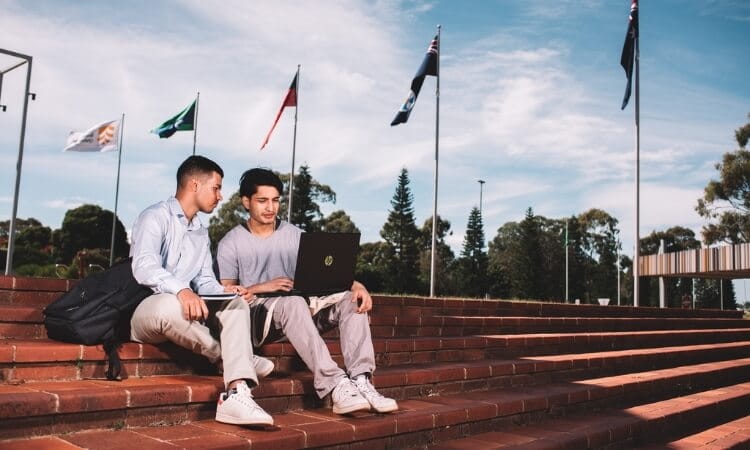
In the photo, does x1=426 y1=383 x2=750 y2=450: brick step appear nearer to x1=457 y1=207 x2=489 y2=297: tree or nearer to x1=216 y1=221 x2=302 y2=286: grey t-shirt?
x1=216 y1=221 x2=302 y2=286: grey t-shirt

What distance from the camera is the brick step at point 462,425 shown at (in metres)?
2.59

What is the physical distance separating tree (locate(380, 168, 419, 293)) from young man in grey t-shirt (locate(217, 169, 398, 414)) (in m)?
35.1

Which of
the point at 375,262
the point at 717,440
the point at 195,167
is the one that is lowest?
the point at 717,440

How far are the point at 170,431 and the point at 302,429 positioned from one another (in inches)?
22.8

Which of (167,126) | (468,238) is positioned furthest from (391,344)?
(468,238)

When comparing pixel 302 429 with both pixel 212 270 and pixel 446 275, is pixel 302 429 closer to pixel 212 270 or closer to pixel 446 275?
pixel 212 270

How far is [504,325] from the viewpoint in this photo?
6672mm

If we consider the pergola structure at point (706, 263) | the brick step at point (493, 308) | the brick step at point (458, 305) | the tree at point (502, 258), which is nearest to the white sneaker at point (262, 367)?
the brick step at point (458, 305)

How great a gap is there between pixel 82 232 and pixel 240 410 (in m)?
36.9

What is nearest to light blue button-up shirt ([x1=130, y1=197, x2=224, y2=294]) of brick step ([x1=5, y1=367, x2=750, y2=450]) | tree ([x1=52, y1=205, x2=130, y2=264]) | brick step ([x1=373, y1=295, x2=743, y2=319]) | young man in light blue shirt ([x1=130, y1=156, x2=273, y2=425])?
young man in light blue shirt ([x1=130, y1=156, x2=273, y2=425])

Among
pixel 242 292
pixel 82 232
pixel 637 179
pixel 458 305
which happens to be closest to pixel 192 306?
pixel 242 292

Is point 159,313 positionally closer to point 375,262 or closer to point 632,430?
point 632,430

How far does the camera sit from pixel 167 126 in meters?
20.5

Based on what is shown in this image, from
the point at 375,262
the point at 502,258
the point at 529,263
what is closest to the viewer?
the point at 375,262
